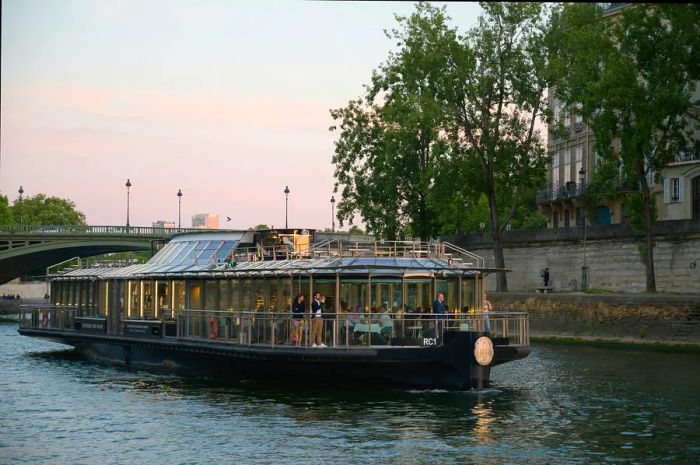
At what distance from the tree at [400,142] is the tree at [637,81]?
1148 cm

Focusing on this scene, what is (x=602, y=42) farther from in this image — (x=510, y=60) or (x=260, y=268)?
(x=260, y=268)

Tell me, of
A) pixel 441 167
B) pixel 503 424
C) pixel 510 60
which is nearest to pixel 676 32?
pixel 510 60

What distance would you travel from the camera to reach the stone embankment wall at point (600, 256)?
56.8m

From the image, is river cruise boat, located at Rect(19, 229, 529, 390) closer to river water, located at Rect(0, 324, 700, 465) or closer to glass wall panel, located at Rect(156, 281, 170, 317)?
glass wall panel, located at Rect(156, 281, 170, 317)

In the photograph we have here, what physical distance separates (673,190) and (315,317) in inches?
1738

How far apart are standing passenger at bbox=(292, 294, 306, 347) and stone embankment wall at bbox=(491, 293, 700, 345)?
22.3 metres

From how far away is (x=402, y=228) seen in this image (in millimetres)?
77250

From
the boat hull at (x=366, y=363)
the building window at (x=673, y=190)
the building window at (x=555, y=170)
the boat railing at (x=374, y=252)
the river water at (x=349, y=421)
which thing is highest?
the building window at (x=555, y=170)

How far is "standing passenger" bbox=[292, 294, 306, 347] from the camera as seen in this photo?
95.4 ft

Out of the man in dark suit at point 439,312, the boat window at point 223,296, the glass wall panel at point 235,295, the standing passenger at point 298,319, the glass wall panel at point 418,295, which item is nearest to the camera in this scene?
the man in dark suit at point 439,312

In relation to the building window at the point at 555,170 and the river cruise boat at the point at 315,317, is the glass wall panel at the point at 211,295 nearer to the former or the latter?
the river cruise boat at the point at 315,317

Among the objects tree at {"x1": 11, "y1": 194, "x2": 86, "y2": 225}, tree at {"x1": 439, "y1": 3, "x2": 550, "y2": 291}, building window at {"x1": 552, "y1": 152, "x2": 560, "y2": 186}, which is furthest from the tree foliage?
tree at {"x1": 11, "y1": 194, "x2": 86, "y2": 225}

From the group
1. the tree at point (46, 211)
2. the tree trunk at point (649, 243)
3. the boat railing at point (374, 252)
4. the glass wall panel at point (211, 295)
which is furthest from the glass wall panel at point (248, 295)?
the tree at point (46, 211)

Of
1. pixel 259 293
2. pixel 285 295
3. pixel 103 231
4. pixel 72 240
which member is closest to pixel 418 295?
pixel 285 295
